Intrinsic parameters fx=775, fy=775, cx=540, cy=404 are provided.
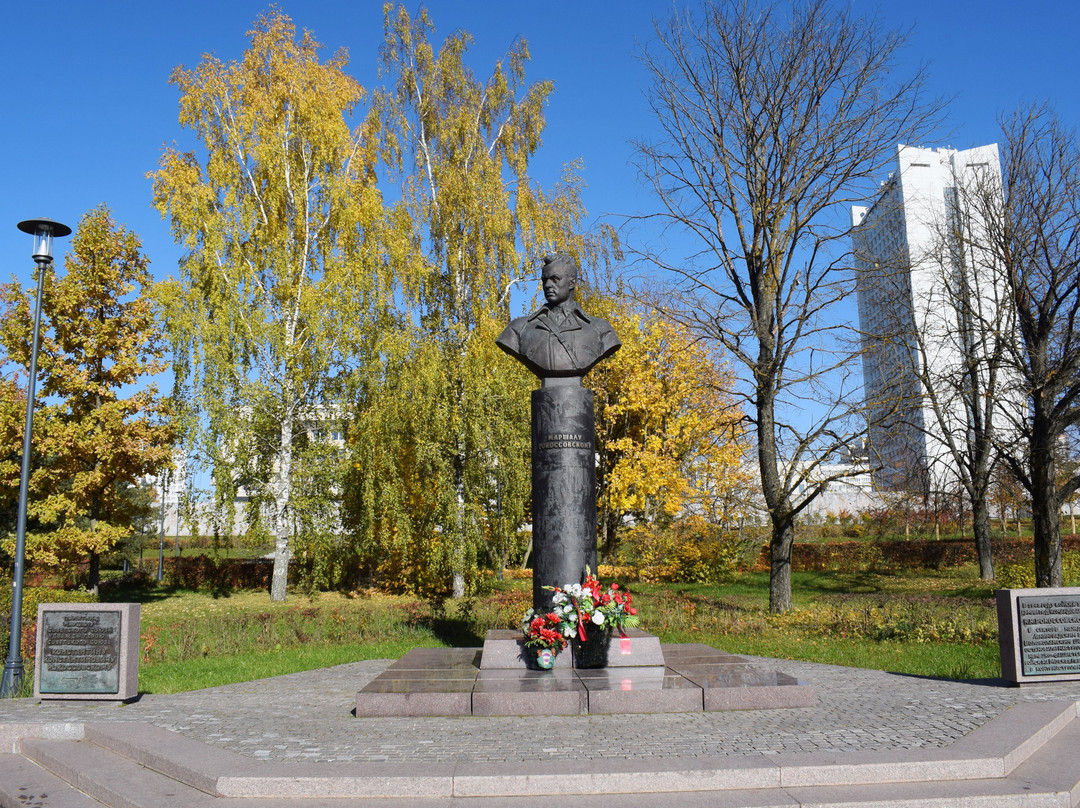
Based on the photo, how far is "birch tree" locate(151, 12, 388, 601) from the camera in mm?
21188

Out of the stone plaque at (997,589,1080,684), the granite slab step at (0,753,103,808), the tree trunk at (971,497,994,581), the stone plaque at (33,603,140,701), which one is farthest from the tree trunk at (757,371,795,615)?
the granite slab step at (0,753,103,808)

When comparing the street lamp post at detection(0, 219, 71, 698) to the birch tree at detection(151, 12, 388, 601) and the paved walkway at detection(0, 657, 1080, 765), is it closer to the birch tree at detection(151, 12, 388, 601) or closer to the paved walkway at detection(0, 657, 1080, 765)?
the paved walkway at detection(0, 657, 1080, 765)

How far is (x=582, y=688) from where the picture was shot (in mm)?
7488

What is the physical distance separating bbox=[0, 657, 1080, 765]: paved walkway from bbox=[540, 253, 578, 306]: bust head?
4920mm

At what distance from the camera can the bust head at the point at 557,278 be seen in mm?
9570

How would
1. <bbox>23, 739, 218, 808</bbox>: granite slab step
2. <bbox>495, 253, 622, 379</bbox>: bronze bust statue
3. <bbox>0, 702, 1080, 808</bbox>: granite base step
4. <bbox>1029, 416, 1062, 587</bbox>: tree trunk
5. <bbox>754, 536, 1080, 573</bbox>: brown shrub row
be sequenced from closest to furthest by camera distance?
<bbox>0, 702, 1080, 808</bbox>: granite base step → <bbox>23, 739, 218, 808</bbox>: granite slab step → <bbox>495, 253, 622, 379</bbox>: bronze bust statue → <bbox>1029, 416, 1062, 587</bbox>: tree trunk → <bbox>754, 536, 1080, 573</bbox>: brown shrub row

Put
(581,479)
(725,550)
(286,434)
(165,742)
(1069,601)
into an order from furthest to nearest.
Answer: (725,550) < (286,434) < (581,479) < (1069,601) < (165,742)

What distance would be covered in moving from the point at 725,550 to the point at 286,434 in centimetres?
1442

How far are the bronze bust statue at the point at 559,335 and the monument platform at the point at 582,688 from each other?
322 centimetres

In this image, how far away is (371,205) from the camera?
23.3 metres

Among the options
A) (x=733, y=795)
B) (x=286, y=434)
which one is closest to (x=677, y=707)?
(x=733, y=795)

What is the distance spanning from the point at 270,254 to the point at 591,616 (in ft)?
59.6

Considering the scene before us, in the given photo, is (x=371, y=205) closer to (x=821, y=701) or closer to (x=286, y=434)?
(x=286, y=434)

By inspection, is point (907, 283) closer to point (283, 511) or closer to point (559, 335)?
point (559, 335)
